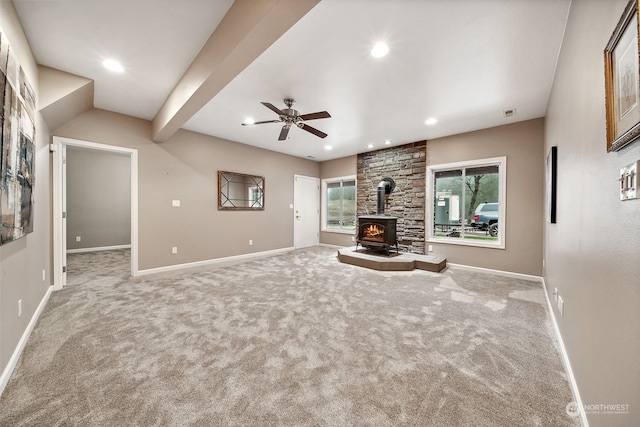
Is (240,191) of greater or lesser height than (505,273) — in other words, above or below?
above

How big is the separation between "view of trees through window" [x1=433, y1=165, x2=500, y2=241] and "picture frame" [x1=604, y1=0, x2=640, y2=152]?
3.84 meters

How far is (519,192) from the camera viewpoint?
3.98 meters

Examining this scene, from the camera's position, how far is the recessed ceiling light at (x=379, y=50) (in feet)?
7.03

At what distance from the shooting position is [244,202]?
17.8 ft

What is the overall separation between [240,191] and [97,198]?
4.12 m

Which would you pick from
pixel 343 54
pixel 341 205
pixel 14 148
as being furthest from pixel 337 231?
pixel 14 148

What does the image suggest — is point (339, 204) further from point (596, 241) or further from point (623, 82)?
point (623, 82)

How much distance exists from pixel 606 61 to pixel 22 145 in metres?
3.78

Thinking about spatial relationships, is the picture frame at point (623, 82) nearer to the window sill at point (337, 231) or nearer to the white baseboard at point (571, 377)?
the white baseboard at point (571, 377)

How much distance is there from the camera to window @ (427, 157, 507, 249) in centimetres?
426

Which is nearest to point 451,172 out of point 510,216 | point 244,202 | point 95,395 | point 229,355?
point 510,216

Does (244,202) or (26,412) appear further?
(244,202)

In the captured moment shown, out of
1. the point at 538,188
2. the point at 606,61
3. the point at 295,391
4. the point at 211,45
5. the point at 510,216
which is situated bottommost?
the point at 295,391

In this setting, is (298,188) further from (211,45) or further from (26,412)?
(26,412)
